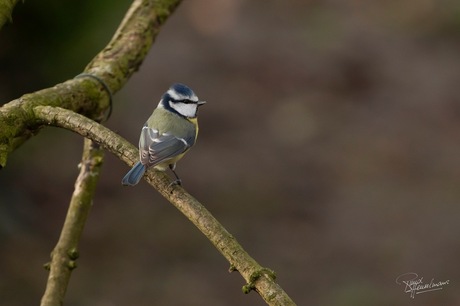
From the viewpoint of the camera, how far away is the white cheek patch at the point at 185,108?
97.9 inches

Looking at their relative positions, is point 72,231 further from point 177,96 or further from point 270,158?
point 270,158

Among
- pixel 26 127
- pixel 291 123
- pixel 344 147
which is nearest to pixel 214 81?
pixel 291 123

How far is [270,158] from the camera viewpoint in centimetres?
593

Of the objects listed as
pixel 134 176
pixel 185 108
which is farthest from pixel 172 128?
pixel 134 176

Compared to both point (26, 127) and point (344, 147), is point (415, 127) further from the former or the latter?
point (26, 127)

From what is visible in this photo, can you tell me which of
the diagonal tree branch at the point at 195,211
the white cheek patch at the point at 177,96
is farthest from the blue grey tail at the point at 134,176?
the white cheek patch at the point at 177,96

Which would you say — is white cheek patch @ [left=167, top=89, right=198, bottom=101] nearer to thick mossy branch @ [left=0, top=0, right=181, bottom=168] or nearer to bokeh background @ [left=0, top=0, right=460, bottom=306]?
thick mossy branch @ [left=0, top=0, right=181, bottom=168]

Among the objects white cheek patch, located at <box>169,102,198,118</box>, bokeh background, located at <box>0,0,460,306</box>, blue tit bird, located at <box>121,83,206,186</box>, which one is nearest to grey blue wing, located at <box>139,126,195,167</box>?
blue tit bird, located at <box>121,83,206,186</box>

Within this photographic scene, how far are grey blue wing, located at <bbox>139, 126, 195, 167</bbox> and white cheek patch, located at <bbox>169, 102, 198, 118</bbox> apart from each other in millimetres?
120

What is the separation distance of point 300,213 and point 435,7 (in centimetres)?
306

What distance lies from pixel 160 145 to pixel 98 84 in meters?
0.26

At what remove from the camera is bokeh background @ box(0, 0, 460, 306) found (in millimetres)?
4594

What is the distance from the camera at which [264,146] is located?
6.05 metres

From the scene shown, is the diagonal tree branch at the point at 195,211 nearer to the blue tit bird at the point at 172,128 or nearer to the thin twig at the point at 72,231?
the blue tit bird at the point at 172,128
